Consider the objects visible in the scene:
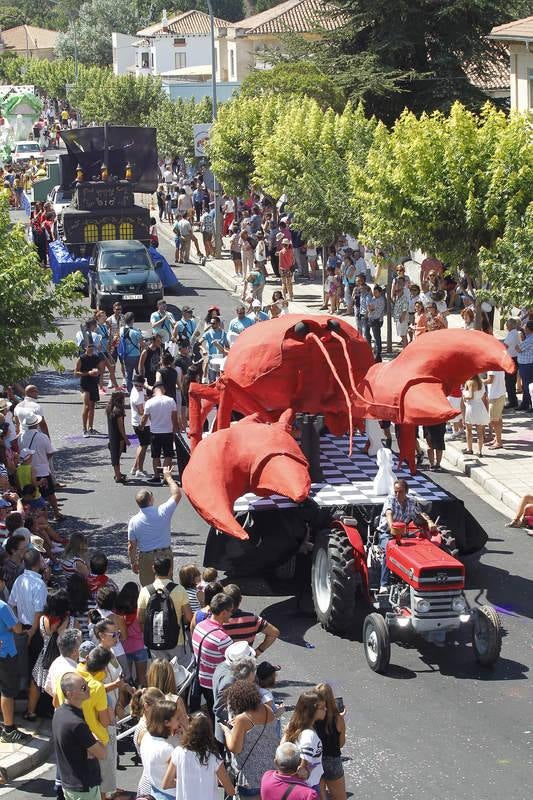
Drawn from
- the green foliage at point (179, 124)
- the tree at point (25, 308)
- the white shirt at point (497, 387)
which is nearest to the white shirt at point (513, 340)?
the white shirt at point (497, 387)

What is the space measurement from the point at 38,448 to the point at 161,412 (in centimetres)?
188

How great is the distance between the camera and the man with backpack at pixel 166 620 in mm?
11039

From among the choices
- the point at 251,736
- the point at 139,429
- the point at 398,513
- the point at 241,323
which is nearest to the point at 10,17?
the point at 241,323

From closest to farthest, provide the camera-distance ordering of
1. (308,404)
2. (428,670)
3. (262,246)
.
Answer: (428,670), (308,404), (262,246)

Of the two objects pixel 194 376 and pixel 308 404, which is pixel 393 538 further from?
pixel 194 376

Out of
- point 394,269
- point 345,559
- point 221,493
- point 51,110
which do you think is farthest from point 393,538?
point 51,110

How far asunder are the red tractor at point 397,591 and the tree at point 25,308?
14.2 ft

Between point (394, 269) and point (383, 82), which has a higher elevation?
point (383, 82)

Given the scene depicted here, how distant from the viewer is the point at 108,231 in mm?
33469

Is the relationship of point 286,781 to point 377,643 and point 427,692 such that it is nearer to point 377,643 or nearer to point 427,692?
point 427,692

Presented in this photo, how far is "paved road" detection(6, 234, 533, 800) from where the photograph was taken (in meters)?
10.3

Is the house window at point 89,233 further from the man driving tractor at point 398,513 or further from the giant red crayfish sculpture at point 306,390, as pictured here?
the man driving tractor at point 398,513

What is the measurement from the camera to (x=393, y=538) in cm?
1285

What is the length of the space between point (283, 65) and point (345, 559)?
104 feet
